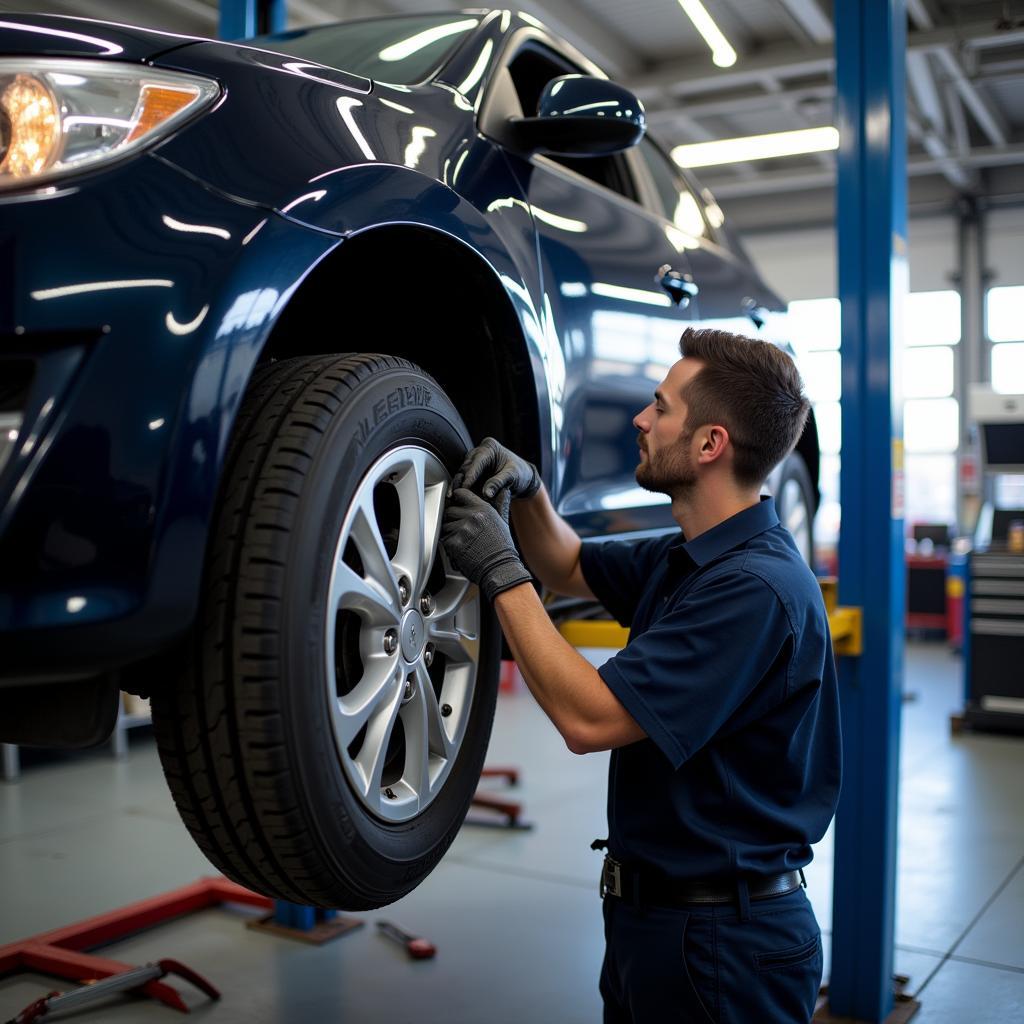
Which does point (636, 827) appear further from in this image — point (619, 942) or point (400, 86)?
point (400, 86)

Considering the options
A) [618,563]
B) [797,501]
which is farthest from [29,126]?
[797,501]

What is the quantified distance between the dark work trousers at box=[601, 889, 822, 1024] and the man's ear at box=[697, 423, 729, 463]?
683mm

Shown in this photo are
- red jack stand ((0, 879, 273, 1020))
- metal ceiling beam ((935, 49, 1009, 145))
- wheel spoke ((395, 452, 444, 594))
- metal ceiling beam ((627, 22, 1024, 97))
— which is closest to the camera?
wheel spoke ((395, 452, 444, 594))

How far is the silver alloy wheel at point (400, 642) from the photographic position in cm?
138

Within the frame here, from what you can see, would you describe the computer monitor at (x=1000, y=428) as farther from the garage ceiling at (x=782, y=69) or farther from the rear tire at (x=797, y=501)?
the rear tire at (x=797, y=501)

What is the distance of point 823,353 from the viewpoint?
43.2ft

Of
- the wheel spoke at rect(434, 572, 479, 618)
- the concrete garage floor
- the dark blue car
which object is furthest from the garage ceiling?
the wheel spoke at rect(434, 572, 479, 618)

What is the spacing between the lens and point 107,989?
2756mm

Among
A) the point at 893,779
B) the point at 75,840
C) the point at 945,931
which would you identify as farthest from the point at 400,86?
the point at 75,840

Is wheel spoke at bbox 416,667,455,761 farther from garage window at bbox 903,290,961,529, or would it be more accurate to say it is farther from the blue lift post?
garage window at bbox 903,290,961,529

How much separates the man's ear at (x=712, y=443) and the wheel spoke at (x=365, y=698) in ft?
2.12

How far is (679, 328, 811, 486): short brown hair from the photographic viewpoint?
5.84ft

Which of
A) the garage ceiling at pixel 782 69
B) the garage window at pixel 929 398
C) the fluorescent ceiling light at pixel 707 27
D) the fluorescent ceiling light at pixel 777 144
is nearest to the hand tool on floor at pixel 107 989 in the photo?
the garage ceiling at pixel 782 69

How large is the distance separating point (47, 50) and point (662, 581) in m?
1.21
